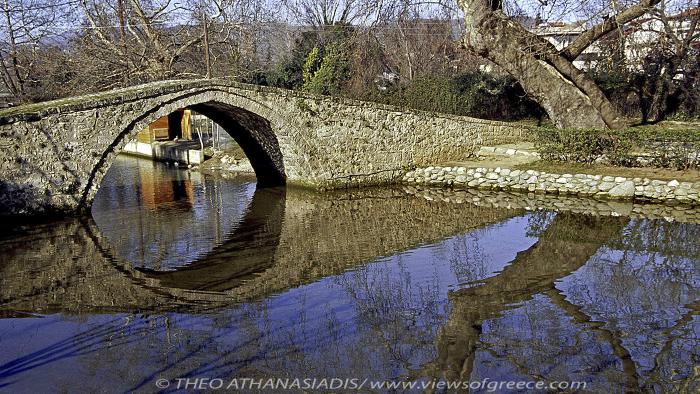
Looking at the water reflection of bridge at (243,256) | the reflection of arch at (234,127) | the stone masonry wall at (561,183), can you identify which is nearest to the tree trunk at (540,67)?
the stone masonry wall at (561,183)

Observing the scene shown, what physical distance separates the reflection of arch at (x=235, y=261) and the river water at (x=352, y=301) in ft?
0.15

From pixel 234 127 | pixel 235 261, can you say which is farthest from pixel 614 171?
pixel 234 127

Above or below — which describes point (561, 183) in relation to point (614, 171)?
below

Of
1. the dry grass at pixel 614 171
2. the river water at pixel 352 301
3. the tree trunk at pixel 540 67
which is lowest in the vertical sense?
the river water at pixel 352 301

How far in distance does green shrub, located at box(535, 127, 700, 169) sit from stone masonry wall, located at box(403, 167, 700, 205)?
1072mm

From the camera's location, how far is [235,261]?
1032 centimetres

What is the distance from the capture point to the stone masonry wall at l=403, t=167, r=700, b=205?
13625 millimetres

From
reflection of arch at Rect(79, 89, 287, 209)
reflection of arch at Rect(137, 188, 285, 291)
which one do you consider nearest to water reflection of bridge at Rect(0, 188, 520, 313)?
reflection of arch at Rect(137, 188, 285, 291)

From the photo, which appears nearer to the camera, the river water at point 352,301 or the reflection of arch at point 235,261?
the river water at point 352,301

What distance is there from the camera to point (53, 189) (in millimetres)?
13586

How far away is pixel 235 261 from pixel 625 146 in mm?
10357

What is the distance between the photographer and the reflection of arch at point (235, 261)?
9.18m

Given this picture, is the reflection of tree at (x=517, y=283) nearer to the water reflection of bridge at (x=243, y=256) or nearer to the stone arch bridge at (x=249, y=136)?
the water reflection of bridge at (x=243, y=256)

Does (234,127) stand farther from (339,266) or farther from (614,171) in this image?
(614,171)
